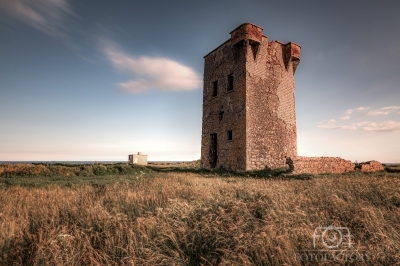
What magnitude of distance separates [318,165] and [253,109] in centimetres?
540

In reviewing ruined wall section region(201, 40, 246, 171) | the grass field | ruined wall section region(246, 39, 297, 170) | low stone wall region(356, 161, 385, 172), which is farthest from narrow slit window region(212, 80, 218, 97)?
the grass field

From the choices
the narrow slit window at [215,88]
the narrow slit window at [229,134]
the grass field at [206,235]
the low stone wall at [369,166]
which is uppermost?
the narrow slit window at [215,88]

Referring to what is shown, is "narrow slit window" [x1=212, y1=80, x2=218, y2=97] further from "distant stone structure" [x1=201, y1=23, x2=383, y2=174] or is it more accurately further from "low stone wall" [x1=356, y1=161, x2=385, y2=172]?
"low stone wall" [x1=356, y1=161, x2=385, y2=172]

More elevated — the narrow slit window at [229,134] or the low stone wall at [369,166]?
the narrow slit window at [229,134]

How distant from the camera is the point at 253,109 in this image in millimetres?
14766

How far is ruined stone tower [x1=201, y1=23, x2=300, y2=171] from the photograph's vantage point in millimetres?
14516

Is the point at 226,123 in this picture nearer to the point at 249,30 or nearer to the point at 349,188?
the point at 249,30

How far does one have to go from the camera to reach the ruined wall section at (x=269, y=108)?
1461 cm

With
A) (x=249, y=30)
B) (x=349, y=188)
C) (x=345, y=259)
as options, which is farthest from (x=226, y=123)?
(x=345, y=259)

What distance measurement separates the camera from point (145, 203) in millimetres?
5488

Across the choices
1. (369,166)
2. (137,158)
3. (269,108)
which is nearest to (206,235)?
(269,108)

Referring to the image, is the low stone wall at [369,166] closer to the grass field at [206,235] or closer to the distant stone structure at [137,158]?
the grass field at [206,235]

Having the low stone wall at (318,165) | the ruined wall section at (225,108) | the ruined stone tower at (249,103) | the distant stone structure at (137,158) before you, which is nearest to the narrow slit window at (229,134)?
the ruined stone tower at (249,103)

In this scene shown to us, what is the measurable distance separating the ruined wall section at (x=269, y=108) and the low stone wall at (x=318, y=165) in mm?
2126
